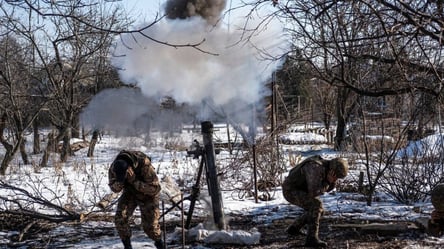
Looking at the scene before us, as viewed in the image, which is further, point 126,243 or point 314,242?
point 314,242

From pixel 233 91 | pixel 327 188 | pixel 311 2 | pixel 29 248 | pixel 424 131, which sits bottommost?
pixel 29 248

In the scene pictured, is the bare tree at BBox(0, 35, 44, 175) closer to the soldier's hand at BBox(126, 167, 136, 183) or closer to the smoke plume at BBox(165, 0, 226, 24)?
the smoke plume at BBox(165, 0, 226, 24)

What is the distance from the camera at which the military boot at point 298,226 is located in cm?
738

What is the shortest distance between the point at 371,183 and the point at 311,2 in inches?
174

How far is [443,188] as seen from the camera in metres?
3.36

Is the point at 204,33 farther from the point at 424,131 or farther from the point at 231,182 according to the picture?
the point at 424,131

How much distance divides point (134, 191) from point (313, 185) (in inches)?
89.6

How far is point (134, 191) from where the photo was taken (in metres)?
6.64

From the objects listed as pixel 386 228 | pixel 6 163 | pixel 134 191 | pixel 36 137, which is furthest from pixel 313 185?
pixel 36 137

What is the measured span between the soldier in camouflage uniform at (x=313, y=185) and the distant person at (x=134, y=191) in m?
1.85

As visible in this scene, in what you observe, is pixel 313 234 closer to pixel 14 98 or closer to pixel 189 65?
pixel 189 65

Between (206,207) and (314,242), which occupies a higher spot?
(206,207)

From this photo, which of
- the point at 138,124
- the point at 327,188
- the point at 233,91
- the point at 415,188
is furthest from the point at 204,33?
the point at 415,188

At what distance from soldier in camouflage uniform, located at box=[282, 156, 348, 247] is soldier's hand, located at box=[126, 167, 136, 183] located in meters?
2.10
